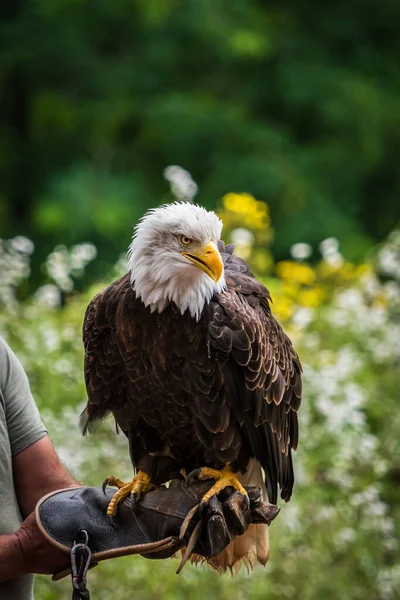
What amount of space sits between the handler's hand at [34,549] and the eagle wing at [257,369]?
29.8 inches

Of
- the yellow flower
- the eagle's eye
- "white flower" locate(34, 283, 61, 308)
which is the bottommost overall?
the eagle's eye

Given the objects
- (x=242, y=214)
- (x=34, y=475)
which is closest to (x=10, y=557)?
(x=34, y=475)

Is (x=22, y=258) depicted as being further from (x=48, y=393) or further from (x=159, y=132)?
(x=159, y=132)

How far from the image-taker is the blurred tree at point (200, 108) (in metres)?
9.42

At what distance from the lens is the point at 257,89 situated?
1033 centimetres

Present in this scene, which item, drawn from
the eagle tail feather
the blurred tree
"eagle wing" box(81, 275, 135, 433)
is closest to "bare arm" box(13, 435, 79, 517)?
"eagle wing" box(81, 275, 135, 433)

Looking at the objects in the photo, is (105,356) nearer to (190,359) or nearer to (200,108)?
(190,359)

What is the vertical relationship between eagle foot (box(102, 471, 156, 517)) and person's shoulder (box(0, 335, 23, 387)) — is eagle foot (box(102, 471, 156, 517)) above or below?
below

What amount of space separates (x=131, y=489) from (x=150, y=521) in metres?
0.21

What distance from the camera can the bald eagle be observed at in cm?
322

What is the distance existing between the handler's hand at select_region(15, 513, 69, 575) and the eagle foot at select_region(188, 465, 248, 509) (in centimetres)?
54

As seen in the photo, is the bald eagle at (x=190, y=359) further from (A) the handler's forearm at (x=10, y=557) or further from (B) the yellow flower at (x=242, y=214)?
(B) the yellow flower at (x=242, y=214)

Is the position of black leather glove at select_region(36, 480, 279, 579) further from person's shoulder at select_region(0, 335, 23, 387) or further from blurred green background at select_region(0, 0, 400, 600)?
blurred green background at select_region(0, 0, 400, 600)

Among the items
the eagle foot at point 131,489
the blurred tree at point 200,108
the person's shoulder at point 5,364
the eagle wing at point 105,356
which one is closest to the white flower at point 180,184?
the eagle wing at point 105,356
